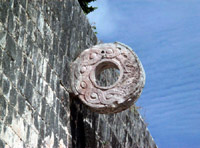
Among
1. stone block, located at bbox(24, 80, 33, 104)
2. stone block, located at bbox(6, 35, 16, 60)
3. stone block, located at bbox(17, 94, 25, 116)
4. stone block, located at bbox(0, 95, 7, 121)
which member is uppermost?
stone block, located at bbox(6, 35, 16, 60)

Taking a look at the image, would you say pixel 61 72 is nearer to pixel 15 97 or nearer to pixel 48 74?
pixel 48 74

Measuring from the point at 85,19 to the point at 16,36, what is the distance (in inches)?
125

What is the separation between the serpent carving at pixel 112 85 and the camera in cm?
942

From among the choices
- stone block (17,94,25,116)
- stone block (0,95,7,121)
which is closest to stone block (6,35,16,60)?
stone block (17,94,25,116)

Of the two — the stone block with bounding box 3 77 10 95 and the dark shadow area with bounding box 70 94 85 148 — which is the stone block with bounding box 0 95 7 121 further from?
the dark shadow area with bounding box 70 94 85 148

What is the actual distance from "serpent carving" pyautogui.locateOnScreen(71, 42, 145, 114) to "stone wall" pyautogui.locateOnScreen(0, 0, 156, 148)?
0.61 feet

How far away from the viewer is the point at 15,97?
726 centimetres

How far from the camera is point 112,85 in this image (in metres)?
9.56

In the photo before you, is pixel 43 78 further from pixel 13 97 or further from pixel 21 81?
pixel 13 97

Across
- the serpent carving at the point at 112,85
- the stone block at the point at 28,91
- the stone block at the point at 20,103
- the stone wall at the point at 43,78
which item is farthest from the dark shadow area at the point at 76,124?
the stone block at the point at 20,103

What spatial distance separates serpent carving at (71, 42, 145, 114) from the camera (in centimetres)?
942

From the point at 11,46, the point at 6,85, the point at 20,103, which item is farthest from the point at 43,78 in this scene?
the point at 6,85

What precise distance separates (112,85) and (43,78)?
1.57m

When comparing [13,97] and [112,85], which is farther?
[112,85]
